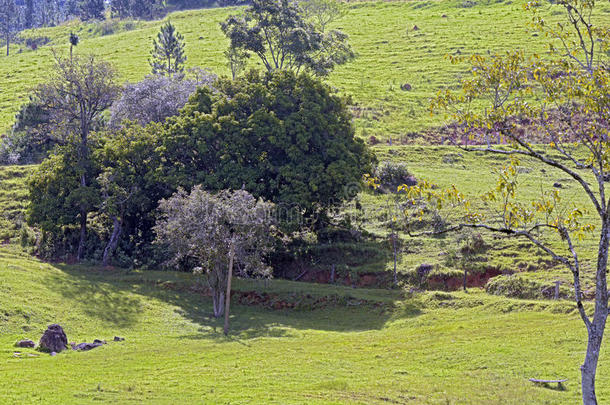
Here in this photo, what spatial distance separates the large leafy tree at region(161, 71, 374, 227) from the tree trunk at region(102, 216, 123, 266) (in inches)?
213

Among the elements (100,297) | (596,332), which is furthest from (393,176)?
(596,332)

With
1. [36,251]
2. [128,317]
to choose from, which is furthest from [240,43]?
[128,317]

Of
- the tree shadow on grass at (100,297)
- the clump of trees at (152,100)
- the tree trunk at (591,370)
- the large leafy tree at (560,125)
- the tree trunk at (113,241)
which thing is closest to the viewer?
the tree trunk at (591,370)

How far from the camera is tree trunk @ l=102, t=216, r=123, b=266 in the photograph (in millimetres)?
50425

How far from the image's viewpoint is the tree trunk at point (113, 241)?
5042 centimetres

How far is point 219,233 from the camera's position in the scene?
4041 centimetres

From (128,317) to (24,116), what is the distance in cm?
4374

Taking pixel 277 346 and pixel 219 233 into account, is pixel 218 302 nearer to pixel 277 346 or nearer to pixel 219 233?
pixel 219 233

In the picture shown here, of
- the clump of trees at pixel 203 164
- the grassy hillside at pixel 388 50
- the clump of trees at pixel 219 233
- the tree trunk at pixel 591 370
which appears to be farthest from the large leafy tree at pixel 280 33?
the tree trunk at pixel 591 370

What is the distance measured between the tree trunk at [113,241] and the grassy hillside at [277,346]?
206 cm

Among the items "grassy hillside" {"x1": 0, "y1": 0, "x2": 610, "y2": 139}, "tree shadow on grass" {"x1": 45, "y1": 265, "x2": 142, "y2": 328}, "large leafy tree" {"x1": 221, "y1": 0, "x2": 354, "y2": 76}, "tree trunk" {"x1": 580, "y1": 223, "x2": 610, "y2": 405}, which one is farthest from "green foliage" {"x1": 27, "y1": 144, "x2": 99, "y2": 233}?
"tree trunk" {"x1": 580, "y1": 223, "x2": 610, "y2": 405}

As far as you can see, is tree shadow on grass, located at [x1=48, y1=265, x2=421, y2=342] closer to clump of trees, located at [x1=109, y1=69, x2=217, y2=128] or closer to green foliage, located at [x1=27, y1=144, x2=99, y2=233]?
green foliage, located at [x1=27, y1=144, x2=99, y2=233]

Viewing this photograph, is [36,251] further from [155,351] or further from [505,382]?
[505,382]

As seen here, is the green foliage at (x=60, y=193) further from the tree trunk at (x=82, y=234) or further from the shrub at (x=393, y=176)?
the shrub at (x=393, y=176)
